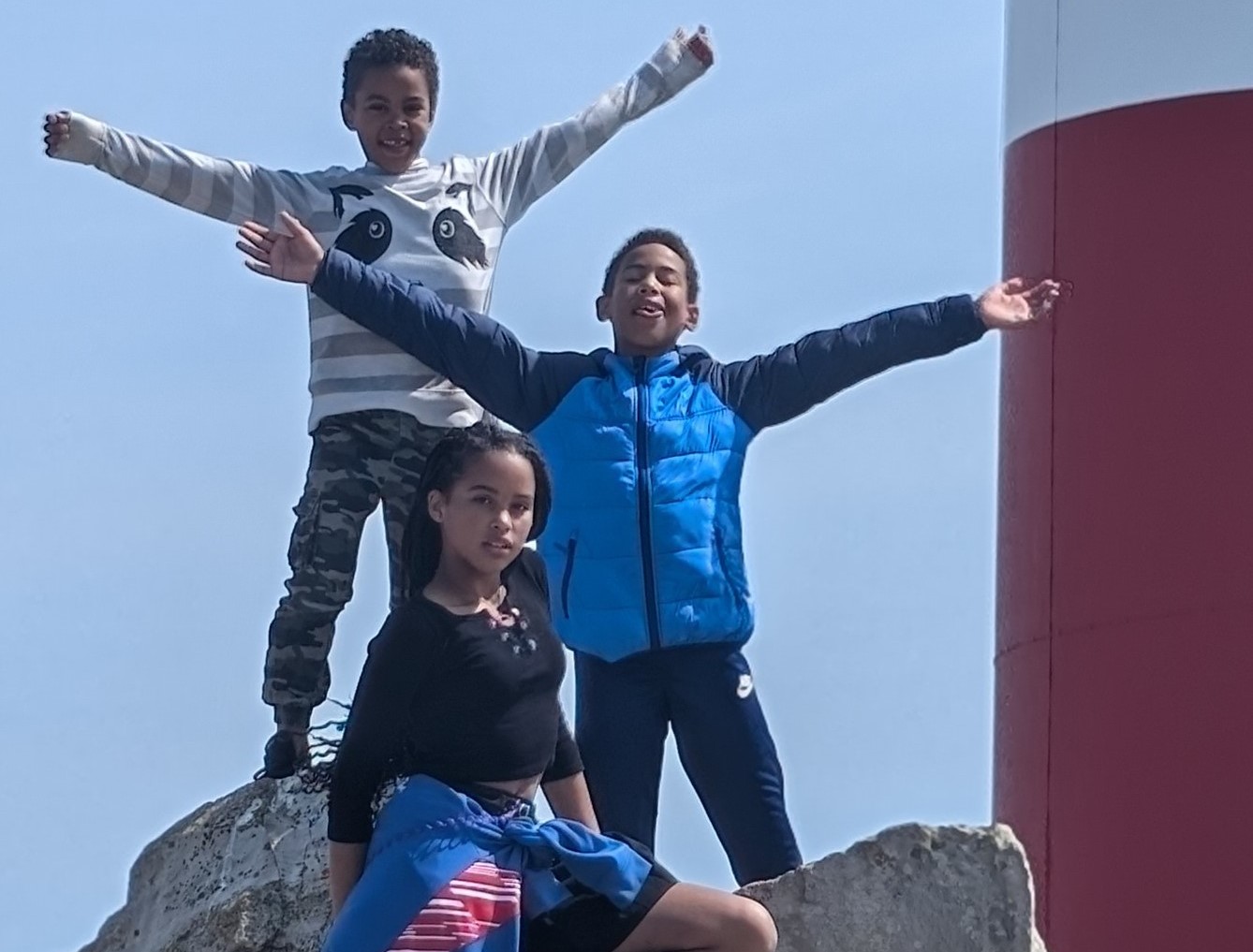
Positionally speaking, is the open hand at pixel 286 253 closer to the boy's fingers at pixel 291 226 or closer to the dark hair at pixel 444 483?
the boy's fingers at pixel 291 226

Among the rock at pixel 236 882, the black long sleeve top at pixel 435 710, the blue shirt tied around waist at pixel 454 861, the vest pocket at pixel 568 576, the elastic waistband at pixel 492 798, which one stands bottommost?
the rock at pixel 236 882

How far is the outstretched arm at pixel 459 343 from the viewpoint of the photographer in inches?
249

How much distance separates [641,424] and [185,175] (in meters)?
1.45

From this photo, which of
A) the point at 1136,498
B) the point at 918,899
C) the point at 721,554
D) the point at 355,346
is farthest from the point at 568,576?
the point at 1136,498

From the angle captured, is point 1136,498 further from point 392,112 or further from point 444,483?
point 444,483

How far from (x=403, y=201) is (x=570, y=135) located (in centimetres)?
55

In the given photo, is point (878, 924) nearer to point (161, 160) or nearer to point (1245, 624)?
point (1245, 624)

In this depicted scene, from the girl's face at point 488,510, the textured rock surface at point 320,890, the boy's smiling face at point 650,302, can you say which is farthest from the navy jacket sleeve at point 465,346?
the textured rock surface at point 320,890

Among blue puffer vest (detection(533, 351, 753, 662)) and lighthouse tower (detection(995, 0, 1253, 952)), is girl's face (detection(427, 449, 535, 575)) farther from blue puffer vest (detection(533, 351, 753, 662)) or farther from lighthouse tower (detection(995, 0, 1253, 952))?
lighthouse tower (detection(995, 0, 1253, 952))

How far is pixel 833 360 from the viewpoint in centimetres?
635

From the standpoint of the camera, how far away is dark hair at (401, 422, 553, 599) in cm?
543

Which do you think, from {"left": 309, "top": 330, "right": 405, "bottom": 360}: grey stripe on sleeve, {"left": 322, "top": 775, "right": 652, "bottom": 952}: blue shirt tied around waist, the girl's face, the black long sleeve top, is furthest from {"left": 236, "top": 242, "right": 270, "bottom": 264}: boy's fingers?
{"left": 322, "top": 775, "right": 652, "bottom": 952}: blue shirt tied around waist

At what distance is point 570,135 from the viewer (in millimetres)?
7219

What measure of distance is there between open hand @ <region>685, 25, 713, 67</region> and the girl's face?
7.46 feet
